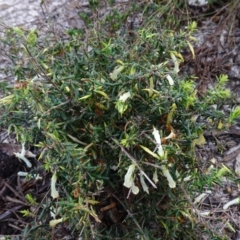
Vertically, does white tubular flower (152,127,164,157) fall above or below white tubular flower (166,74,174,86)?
below

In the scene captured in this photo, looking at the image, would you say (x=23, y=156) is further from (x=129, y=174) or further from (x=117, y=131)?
(x=129, y=174)

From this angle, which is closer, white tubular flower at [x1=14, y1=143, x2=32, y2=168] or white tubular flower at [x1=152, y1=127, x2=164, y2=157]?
white tubular flower at [x1=152, y1=127, x2=164, y2=157]

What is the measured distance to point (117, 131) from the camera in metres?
1.52

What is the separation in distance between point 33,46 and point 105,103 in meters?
0.36

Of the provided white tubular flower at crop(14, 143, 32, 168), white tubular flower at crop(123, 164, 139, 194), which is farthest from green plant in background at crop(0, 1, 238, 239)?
white tubular flower at crop(14, 143, 32, 168)

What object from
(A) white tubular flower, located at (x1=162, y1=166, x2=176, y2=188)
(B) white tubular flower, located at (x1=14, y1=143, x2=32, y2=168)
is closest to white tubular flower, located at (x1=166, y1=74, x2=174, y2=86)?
(A) white tubular flower, located at (x1=162, y1=166, x2=176, y2=188)

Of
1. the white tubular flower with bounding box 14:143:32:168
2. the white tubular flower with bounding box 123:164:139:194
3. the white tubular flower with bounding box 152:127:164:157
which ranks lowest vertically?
the white tubular flower with bounding box 14:143:32:168

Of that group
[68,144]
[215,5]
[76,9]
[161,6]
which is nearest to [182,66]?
[161,6]

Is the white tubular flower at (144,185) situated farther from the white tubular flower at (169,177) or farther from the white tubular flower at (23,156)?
the white tubular flower at (23,156)

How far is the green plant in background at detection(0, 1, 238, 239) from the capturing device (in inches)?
55.3

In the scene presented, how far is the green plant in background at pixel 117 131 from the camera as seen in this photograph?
1.40 m

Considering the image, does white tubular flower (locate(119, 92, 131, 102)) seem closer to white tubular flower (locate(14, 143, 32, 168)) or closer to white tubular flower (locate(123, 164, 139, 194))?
white tubular flower (locate(123, 164, 139, 194))

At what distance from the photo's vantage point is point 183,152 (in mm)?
1511

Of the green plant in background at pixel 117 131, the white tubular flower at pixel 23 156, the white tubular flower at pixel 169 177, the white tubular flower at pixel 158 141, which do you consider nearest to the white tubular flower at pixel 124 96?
the green plant in background at pixel 117 131
